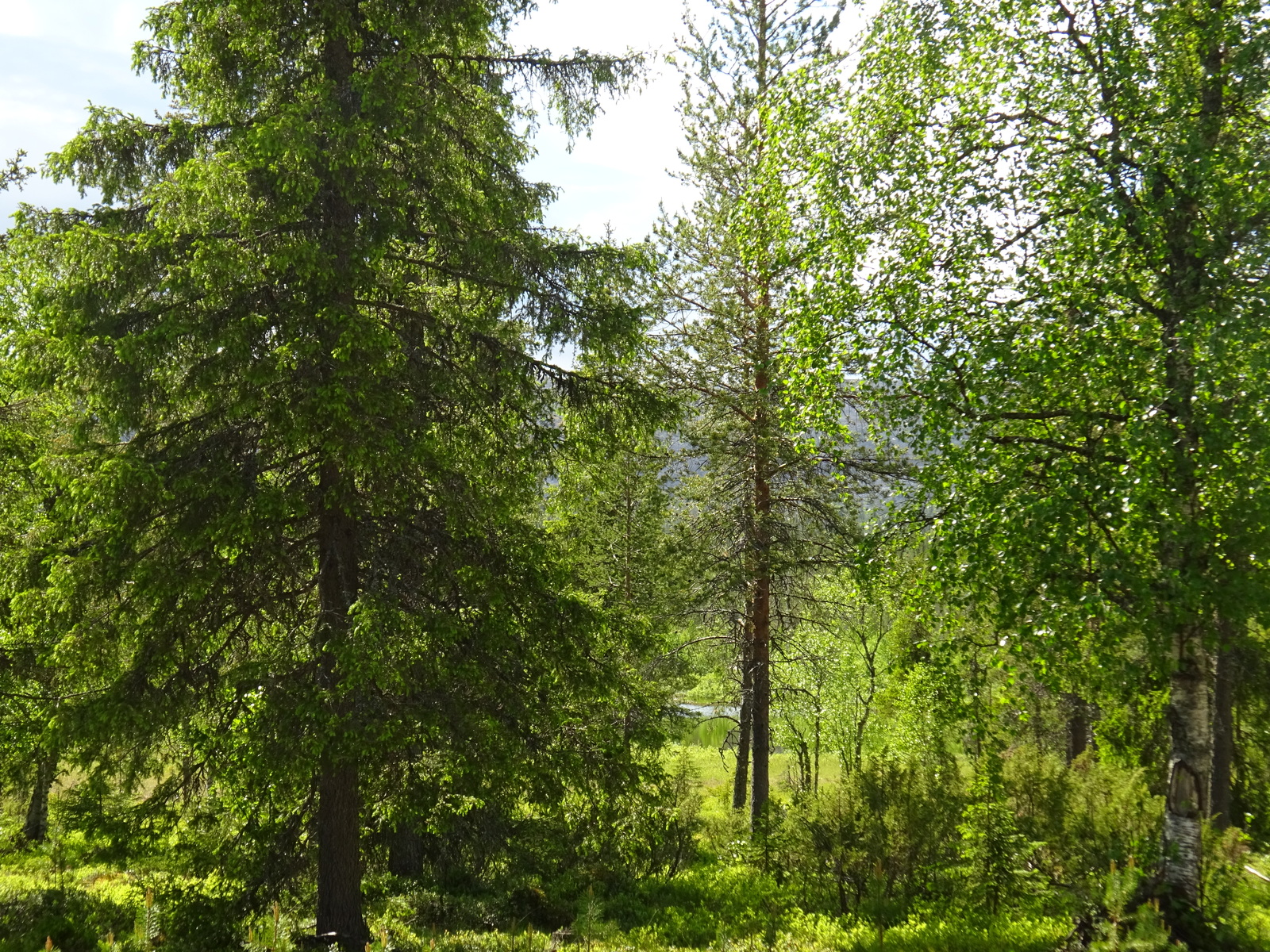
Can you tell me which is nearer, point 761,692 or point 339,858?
point 339,858

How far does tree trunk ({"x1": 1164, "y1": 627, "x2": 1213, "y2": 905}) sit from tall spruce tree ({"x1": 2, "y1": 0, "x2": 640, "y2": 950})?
15.0 ft

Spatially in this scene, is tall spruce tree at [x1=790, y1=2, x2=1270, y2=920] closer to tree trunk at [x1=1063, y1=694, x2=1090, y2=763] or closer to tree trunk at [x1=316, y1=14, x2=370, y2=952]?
tree trunk at [x1=316, y1=14, x2=370, y2=952]

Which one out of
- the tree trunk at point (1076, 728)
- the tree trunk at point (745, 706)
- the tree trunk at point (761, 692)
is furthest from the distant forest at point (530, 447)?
the tree trunk at point (1076, 728)

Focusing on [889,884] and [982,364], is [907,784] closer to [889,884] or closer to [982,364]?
[889,884]

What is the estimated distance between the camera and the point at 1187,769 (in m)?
6.52

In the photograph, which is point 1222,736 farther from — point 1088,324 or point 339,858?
point 339,858

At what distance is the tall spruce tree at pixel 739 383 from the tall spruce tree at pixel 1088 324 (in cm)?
612

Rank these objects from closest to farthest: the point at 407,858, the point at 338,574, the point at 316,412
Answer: the point at 316,412 < the point at 338,574 < the point at 407,858

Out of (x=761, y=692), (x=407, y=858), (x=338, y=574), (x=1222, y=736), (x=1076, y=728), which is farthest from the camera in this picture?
(x=1076, y=728)

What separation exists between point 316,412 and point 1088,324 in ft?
20.2

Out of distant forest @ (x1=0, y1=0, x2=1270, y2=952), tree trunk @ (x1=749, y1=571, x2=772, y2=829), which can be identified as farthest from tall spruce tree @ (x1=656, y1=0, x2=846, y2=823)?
distant forest @ (x1=0, y1=0, x2=1270, y2=952)

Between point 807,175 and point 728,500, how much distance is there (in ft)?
25.0

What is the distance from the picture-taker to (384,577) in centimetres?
750

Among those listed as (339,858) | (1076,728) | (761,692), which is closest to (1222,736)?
(761,692)
